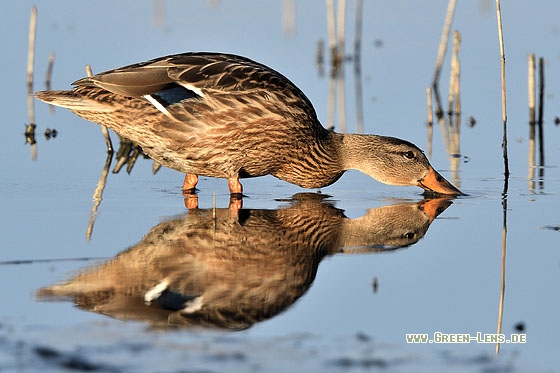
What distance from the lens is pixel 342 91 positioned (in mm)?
14203

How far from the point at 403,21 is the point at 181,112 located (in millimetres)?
11008

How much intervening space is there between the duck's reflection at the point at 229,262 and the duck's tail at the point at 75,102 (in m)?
1.22

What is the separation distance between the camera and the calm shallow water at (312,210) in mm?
5105

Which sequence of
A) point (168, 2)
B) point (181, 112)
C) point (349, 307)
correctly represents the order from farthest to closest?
point (168, 2) → point (181, 112) → point (349, 307)

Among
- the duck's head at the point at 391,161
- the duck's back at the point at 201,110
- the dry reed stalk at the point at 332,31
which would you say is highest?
the dry reed stalk at the point at 332,31

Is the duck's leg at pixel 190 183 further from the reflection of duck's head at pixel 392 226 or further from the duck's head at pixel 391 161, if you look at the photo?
the reflection of duck's head at pixel 392 226

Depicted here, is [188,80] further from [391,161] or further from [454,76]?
[454,76]

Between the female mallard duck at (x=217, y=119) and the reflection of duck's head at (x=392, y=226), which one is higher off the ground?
the female mallard duck at (x=217, y=119)

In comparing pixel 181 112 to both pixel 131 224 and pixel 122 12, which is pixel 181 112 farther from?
pixel 122 12

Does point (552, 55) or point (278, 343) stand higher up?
point (552, 55)

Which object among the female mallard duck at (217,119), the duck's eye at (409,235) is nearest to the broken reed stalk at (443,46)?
the female mallard duck at (217,119)

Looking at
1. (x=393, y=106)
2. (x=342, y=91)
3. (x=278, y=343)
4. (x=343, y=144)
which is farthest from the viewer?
(x=342, y=91)

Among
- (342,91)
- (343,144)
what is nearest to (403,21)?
(342,91)

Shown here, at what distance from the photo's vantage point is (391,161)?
9.59m
